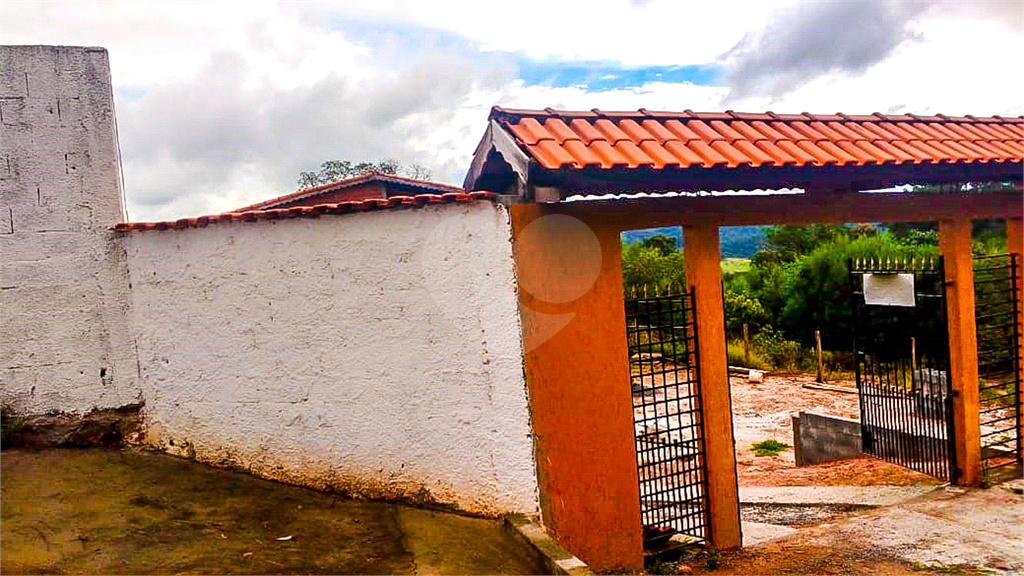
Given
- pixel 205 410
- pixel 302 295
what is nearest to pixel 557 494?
pixel 302 295

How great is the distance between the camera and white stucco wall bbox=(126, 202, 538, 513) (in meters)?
4.94

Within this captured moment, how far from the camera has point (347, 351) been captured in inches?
209

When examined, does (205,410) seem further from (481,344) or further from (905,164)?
(905,164)

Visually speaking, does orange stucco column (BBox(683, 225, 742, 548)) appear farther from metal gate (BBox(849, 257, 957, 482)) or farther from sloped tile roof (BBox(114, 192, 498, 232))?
metal gate (BBox(849, 257, 957, 482))

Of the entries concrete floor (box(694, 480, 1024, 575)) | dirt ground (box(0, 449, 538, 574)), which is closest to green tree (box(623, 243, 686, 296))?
concrete floor (box(694, 480, 1024, 575))

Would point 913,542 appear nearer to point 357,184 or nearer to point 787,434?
point 787,434

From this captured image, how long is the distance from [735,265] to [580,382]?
107ft

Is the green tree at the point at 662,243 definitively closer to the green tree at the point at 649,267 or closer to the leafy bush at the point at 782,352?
the green tree at the point at 649,267

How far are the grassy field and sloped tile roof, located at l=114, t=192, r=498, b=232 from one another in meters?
26.7

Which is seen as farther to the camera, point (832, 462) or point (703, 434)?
point (832, 462)

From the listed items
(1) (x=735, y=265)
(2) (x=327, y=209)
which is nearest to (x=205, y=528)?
(2) (x=327, y=209)

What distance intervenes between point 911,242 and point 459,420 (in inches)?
903

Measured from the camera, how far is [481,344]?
4945 mm

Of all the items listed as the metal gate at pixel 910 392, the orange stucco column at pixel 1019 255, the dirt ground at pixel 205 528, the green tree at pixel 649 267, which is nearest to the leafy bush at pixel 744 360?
the green tree at pixel 649 267
